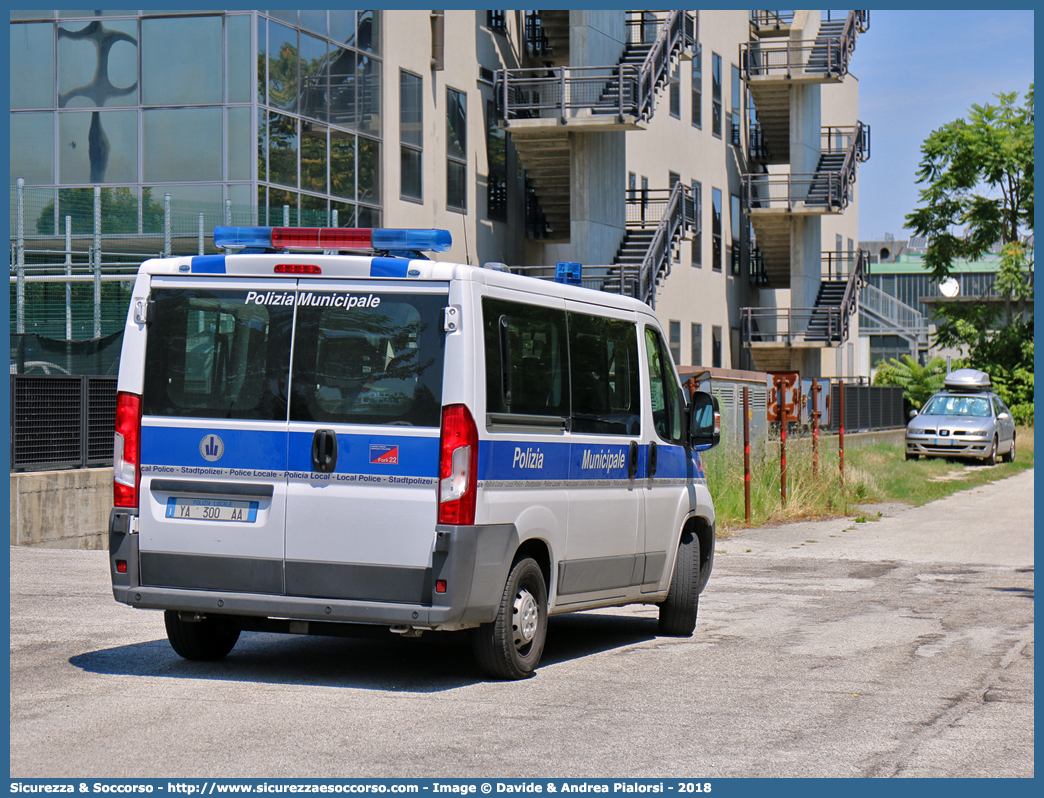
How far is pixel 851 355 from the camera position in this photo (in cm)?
6375

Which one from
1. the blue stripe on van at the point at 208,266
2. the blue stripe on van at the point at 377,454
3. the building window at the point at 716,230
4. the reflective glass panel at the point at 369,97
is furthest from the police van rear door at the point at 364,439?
the building window at the point at 716,230

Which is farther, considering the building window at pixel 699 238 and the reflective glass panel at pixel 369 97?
the building window at pixel 699 238

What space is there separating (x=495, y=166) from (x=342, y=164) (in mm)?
7318

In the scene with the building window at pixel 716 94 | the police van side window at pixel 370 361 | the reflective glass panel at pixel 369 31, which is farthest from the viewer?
the building window at pixel 716 94

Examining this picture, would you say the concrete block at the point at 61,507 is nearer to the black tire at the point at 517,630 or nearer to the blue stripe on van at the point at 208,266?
the blue stripe on van at the point at 208,266

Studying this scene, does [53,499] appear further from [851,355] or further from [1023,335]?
[851,355]

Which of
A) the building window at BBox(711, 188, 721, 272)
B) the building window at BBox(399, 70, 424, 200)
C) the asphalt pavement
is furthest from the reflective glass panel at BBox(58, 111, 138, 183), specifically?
the building window at BBox(711, 188, 721, 272)

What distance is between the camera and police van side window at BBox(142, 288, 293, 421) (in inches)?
318

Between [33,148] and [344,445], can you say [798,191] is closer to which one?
[33,148]

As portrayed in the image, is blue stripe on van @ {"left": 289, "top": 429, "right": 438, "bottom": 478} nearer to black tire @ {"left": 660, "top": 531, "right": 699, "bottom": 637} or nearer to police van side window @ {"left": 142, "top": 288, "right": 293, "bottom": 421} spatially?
police van side window @ {"left": 142, "top": 288, "right": 293, "bottom": 421}

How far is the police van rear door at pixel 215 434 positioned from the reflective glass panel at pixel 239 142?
55.6 feet

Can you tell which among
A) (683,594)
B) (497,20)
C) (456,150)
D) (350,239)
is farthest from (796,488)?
(497,20)

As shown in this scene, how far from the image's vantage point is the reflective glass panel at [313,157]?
26109mm

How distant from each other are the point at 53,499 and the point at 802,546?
8.47m
